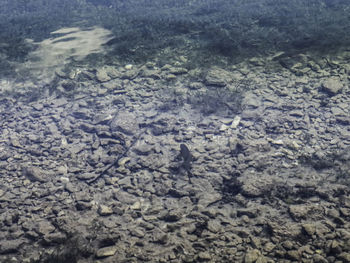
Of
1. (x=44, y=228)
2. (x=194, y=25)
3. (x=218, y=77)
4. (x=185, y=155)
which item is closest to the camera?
(x=44, y=228)

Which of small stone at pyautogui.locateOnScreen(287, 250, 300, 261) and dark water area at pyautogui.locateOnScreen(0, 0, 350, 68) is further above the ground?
dark water area at pyautogui.locateOnScreen(0, 0, 350, 68)

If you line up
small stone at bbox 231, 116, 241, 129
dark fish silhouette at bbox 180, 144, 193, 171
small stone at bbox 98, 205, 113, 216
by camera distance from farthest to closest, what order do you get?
small stone at bbox 231, 116, 241, 129 → dark fish silhouette at bbox 180, 144, 193, 171 → small stone at bbox 98, 205, 113, 216

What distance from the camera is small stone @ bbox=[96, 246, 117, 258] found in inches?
150

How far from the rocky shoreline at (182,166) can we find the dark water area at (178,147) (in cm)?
3

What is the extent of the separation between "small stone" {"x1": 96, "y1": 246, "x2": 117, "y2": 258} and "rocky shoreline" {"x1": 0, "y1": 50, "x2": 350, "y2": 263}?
0.05 ft

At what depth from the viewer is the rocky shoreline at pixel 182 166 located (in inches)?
154

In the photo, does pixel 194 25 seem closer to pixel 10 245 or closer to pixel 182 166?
pixel 182 166

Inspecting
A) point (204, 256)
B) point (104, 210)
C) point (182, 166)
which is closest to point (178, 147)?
point (182, 166)

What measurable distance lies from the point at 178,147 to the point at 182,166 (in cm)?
62

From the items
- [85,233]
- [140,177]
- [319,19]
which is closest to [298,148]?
[140,177]

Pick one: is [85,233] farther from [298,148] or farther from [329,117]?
[329,117]

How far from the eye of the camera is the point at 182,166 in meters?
5.34

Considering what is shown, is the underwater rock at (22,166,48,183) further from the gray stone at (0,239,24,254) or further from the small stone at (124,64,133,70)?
the small stone at (124,64,133,70)

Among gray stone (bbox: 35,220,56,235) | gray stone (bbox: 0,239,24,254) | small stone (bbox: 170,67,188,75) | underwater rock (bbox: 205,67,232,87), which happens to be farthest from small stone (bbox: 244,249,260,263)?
small stone (bbox: 170,67,188,75)
